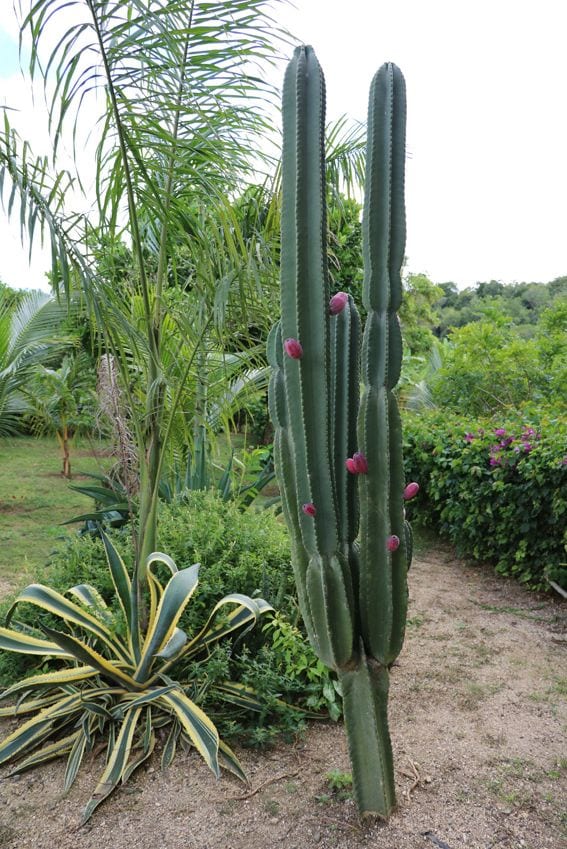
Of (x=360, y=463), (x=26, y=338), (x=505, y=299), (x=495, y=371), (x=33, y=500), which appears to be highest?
(x=505, y=299)

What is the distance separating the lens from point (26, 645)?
10.3 feet

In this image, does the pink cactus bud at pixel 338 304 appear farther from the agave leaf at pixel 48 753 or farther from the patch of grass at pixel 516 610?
the patch of grass at pixel 516 610

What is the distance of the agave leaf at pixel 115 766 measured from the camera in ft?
8.13

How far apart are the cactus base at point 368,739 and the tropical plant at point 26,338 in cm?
536

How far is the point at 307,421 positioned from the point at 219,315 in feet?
3.81

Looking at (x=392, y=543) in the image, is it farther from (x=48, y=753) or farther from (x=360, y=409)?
(x=48, y=753)

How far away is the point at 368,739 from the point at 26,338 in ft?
21.0

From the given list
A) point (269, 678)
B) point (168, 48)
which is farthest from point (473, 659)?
point (168, 48)

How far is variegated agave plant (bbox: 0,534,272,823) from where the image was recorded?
2734 mm

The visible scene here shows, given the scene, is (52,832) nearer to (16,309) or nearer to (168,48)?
(168,48)

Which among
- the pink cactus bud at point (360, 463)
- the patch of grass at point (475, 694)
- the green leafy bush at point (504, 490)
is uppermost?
the pink cactus bud at point (360, 463)

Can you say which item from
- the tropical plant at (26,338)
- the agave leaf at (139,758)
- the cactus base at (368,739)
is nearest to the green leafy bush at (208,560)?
the agave leaf at (139,758)

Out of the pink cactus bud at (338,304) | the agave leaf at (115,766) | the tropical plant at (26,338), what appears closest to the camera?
the pink cactus bud at (338,304)

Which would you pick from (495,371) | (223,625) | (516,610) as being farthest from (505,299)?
(223,625)
